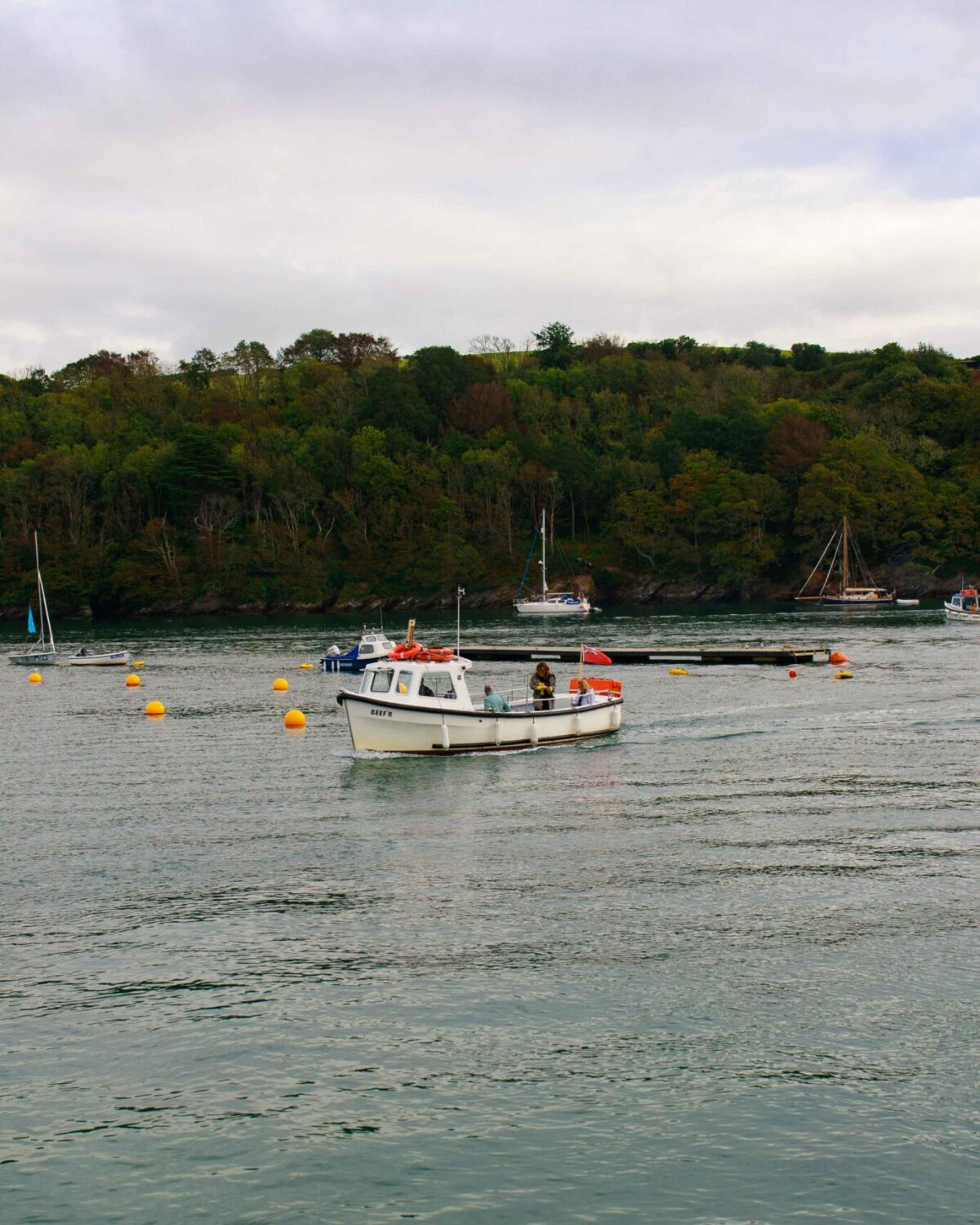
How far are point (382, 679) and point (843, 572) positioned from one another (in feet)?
428

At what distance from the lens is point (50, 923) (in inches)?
1012

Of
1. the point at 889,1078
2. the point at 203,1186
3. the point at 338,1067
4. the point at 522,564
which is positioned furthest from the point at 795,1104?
the point at 522,564

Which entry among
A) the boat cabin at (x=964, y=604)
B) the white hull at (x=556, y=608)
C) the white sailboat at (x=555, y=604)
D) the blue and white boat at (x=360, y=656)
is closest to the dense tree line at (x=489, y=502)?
the white sailboat at (x=555, y=604)

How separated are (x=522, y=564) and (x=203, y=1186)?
169670 mm

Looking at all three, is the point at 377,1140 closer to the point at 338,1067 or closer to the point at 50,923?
the point at 338,1067

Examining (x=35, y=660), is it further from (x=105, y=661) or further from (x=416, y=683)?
(x=416, y=683)

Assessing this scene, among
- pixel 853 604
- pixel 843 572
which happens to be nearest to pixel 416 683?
pixel 853 604

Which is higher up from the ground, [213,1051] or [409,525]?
[409,525]

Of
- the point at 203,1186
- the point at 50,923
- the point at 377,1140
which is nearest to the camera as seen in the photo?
the point at 203,1186

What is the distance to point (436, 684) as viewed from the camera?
44.8 metres

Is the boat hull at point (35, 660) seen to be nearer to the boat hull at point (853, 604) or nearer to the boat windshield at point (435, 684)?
the boat windshield at point (435, 684)

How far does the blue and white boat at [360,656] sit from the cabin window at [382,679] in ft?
123

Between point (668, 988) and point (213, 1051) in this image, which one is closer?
point (213, 1051)

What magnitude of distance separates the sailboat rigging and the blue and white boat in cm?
8831
